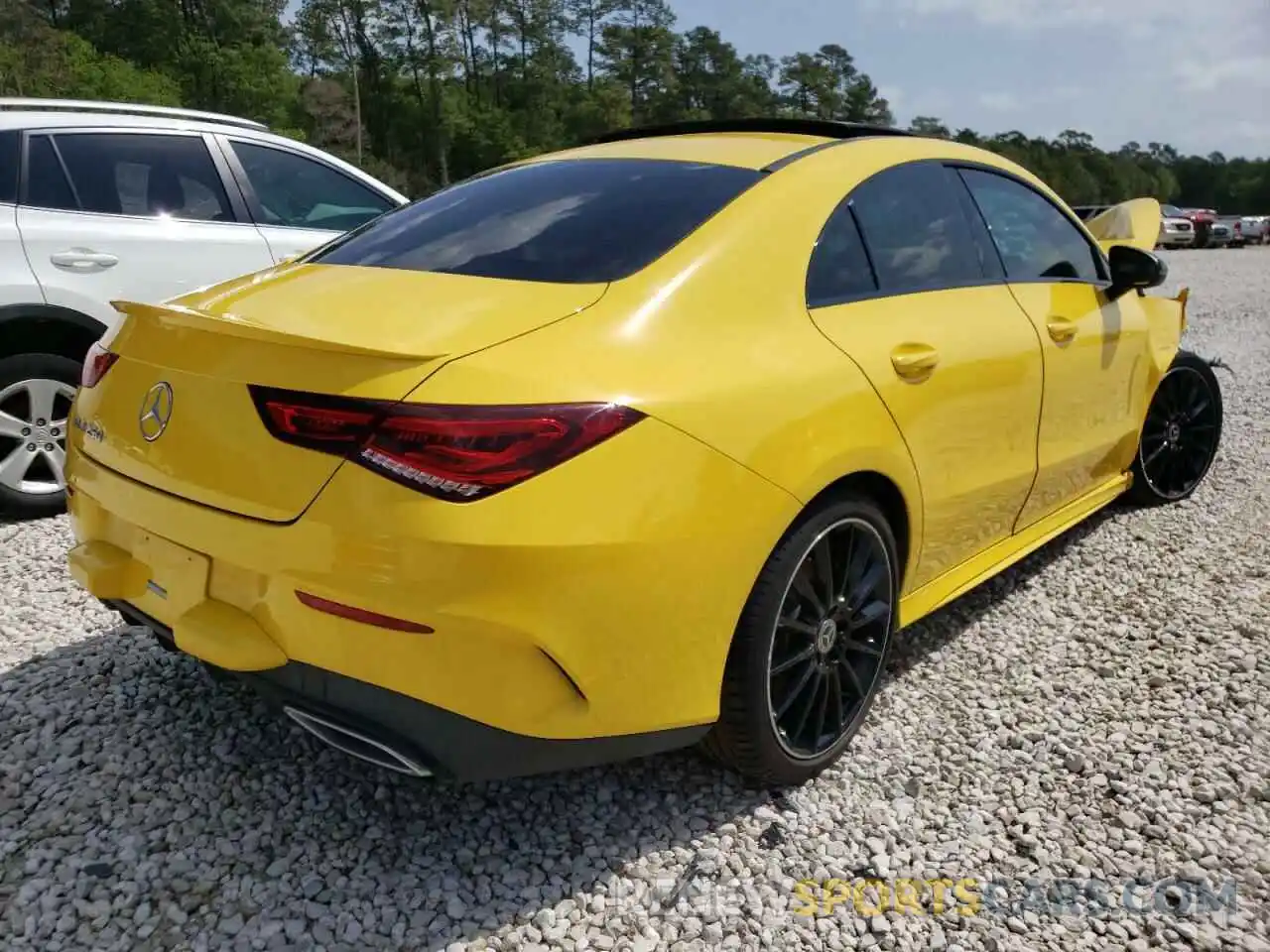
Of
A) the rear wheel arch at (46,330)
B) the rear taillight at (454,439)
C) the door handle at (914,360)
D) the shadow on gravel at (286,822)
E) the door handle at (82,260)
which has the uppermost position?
the door handle at (82,260)

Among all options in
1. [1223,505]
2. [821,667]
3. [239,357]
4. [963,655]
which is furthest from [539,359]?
[1223,505]

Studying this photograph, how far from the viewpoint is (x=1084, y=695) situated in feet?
10.1

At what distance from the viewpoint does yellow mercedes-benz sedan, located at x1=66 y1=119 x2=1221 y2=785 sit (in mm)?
1797

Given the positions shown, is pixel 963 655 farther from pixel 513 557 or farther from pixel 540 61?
pixel 540 61

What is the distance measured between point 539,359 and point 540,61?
65.8 meters

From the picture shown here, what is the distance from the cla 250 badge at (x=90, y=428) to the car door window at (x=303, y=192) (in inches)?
114

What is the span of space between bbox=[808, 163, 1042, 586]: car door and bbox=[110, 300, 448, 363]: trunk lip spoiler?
3.48 feet

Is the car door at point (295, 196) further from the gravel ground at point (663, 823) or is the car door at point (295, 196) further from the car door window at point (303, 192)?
the gravel ground at point (663, 823)

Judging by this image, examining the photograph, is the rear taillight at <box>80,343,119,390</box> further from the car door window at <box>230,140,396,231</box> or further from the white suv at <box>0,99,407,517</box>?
the car door window at <box>230,140,396,231</box>

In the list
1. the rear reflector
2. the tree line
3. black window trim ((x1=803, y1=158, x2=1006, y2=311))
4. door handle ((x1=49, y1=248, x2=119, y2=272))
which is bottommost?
the rear reflector

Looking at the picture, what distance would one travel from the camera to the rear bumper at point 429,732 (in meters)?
1.85

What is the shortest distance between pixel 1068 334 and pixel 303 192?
3853 mm

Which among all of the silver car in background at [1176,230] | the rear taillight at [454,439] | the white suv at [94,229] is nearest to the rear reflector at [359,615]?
the rear taillight at [454,439]

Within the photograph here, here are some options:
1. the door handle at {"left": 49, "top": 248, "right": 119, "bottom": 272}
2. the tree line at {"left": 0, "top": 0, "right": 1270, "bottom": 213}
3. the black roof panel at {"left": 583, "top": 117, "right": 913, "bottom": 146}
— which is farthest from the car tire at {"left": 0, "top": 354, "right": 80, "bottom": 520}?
the tree line at {"left": 0, "top": 0, "right": 1270, "bottom": 213}
